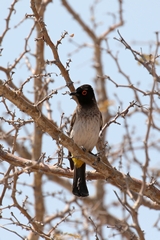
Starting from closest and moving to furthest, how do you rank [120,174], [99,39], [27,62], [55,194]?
[120,174], [55,194], [27,62], [99,39]

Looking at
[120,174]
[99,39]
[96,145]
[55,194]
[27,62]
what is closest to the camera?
[120,174]

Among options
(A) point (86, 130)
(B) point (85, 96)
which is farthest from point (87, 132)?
(B) point (85, 96)

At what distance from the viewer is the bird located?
6.72m

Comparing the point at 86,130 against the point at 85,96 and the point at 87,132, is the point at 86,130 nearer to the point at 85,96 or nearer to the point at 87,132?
the point at 87,132

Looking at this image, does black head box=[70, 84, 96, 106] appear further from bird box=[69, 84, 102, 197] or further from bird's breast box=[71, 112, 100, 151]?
bird's breast box=[71, 112, 100, 151]

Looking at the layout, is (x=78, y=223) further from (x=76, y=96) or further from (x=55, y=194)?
(x=76, y=96)

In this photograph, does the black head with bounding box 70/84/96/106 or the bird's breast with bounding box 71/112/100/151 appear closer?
the bird's breast with bounding box 71/112/100/151

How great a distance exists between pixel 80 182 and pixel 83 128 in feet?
2.25

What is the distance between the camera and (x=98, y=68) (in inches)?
510

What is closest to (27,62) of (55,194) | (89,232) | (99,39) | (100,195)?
(55,194)

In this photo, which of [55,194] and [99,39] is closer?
[55,194]

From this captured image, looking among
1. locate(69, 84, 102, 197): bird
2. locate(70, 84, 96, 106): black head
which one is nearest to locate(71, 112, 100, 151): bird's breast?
locate(69, 84, 102, 197): bird

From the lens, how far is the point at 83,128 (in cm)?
684

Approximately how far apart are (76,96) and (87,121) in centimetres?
39
